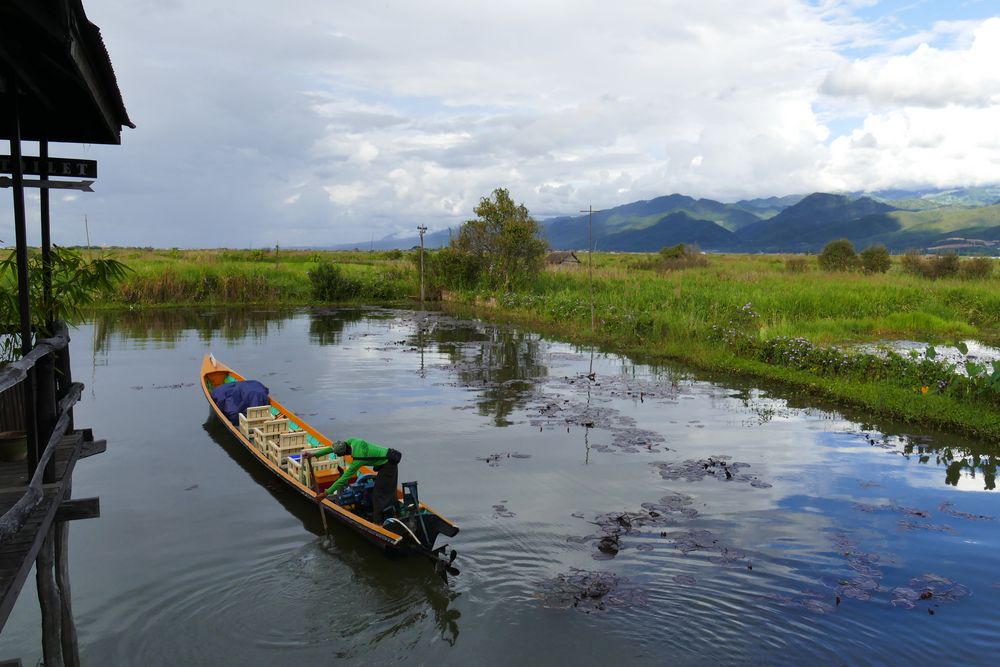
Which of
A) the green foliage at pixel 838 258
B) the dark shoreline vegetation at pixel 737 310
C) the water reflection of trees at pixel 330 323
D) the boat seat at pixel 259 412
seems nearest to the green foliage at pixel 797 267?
the dark shoreline vegetation at pixel 737 310

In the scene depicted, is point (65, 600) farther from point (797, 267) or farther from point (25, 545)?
point (797, 267)

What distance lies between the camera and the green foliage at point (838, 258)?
40562mm

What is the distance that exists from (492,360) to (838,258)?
30.0m

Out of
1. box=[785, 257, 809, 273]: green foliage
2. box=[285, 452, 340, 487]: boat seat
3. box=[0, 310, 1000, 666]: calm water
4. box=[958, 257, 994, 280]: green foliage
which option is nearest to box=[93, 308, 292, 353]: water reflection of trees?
box=[0, 310, 1000, 666]: calm water

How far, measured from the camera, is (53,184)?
4.94 m

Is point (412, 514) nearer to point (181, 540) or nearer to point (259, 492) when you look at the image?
point (181, 540)

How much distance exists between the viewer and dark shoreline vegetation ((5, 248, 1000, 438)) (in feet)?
45.3

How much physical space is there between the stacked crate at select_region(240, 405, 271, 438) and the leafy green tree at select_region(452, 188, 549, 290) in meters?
22.6

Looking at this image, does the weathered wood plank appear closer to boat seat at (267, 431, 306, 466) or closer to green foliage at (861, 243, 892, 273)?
boat seat at (267, 431, 306, 466)

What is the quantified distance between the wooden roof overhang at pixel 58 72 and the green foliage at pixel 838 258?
40.1 m

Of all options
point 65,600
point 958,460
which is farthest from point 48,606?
point 958,460

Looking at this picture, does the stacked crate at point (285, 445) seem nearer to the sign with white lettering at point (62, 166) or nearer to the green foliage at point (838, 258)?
the sign with white lettering at point (62, 166)

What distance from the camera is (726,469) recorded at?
10.6 metres

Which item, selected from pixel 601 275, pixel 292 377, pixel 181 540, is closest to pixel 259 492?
pixel 181 540
